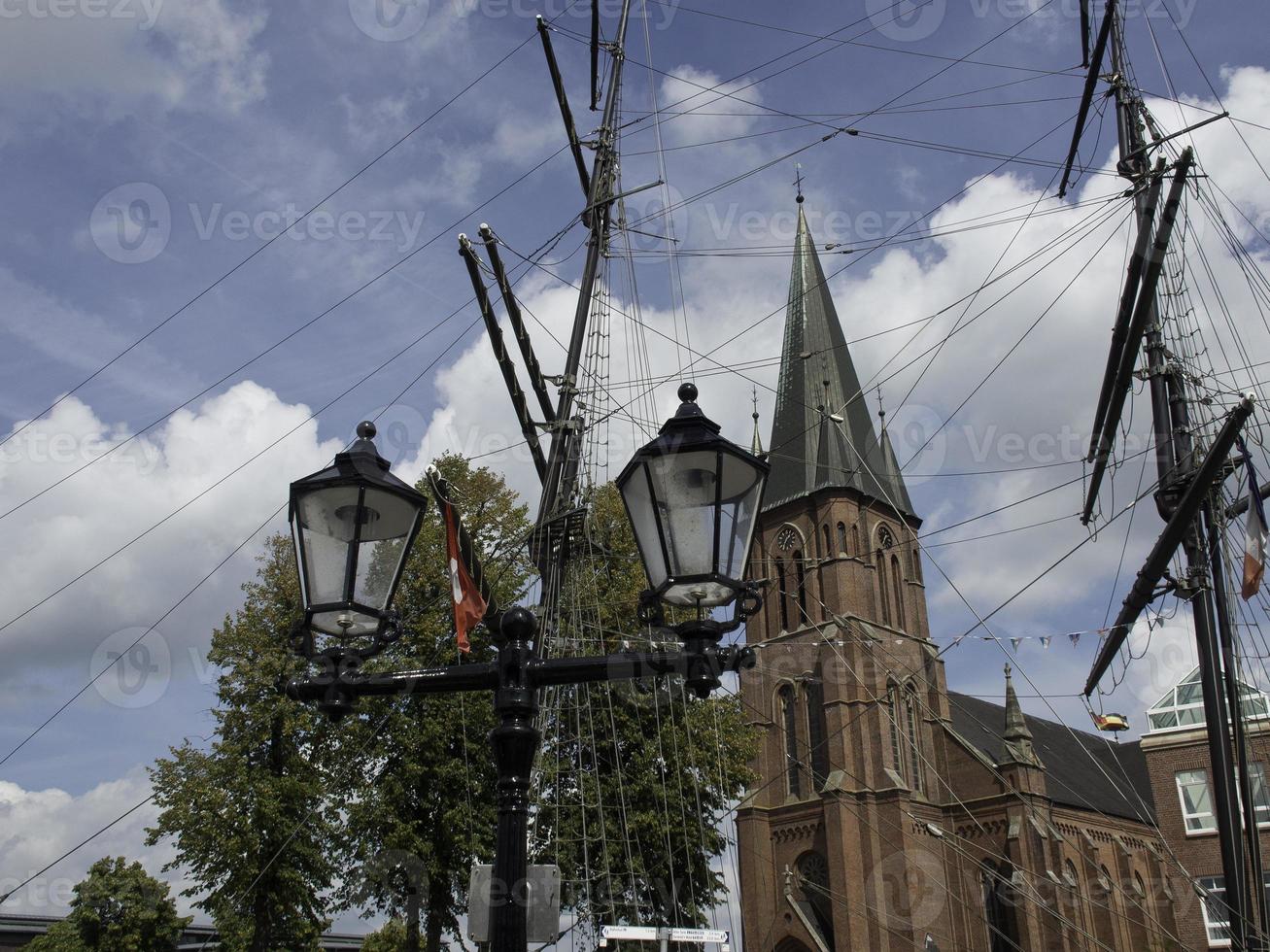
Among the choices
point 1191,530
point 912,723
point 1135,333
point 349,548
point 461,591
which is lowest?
point 349,548

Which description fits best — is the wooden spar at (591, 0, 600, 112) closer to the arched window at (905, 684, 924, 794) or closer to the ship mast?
the ship mast

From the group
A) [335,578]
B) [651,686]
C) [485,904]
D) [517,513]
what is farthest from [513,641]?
[517,513]

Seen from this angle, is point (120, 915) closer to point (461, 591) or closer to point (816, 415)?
point (461, 591)

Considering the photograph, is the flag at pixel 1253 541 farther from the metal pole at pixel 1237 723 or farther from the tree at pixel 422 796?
the tree at pixel 422 796

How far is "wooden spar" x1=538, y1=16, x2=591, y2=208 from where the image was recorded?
1755 cm

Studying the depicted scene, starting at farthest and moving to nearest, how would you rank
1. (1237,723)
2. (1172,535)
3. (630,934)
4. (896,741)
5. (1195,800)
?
(896,741) < (1195,800) < (1172,535) < (630,934) < (1237,723)

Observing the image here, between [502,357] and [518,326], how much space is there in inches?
24.1

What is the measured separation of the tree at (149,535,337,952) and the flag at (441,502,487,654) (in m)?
8.87

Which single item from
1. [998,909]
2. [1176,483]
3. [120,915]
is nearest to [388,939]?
[120,915]

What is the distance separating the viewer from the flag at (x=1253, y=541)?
14.7m

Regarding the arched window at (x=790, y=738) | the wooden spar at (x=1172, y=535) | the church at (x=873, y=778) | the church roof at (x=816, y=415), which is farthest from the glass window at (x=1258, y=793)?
the church roof at (x=816, y=415)

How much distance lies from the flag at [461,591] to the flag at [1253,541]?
437 inches

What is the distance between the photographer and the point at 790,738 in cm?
3803

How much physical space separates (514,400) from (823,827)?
2346cm
